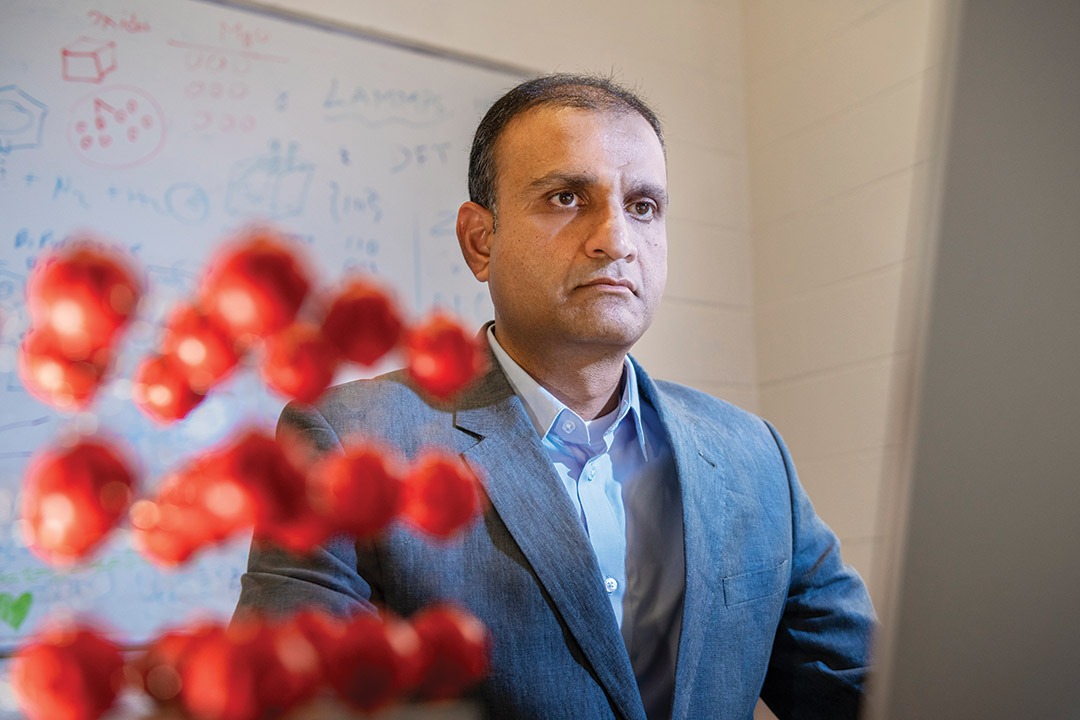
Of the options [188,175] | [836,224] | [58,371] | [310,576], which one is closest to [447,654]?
[58,371]

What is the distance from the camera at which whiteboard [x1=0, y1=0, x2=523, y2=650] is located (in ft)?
5.43

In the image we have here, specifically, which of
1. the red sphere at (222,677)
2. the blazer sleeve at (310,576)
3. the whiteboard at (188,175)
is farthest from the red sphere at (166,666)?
the whiteboard at (188,175)

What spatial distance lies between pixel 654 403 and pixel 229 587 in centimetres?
95

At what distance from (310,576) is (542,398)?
50 centimetres

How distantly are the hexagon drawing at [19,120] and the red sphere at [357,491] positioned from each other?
1725mm

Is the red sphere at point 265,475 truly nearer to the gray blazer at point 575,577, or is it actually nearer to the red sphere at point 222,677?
the red sphere at point 222,677

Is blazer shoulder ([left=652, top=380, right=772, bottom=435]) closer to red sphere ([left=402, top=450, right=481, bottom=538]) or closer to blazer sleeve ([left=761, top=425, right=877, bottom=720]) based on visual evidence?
blazer sleeve ([left=761, top=425, right=877, bottom=720])


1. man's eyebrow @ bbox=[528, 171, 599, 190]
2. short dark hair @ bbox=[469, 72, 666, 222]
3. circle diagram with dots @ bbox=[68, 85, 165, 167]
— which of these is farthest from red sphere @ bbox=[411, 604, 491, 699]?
circle diagram with dots @ bbox=[68, 85, 165, 167]

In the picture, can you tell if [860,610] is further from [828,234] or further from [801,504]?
[828,234]

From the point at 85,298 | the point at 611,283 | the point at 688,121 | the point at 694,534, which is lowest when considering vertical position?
the point at 694,534

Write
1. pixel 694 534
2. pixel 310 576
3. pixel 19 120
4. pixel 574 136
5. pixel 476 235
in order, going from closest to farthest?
pixel 310 576 < pixel 694 534 < pixel 574 136 < pixel 476 235 < pixel 19 120

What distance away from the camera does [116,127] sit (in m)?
1.79

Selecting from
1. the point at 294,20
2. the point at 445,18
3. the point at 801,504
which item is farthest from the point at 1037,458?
the point at 445,18

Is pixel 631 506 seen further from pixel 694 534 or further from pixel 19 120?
pixel 19 120
